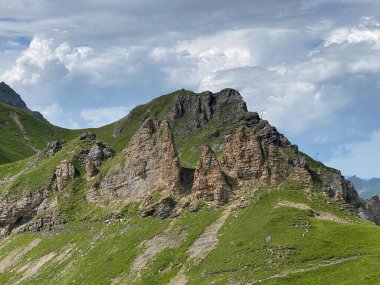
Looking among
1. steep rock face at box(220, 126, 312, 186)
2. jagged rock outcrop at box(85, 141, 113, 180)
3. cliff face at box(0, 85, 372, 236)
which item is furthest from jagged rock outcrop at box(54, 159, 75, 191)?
steep rock face at box(220, 126, 312, 186)

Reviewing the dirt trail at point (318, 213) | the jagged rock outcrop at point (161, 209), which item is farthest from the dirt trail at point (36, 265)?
the dirt trail at point (318, 213)

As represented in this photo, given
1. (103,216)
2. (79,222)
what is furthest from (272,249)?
(79,222)

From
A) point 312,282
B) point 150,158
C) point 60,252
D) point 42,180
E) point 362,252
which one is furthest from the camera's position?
point 42,180

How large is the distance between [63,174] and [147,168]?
34946 millimetres

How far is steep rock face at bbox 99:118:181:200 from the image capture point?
117250 mm

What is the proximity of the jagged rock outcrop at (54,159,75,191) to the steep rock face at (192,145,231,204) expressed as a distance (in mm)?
48180

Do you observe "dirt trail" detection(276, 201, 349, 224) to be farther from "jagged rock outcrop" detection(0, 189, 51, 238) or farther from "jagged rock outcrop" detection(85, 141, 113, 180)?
"jagged rock outcrop" detection(0, 189, 51, 238)

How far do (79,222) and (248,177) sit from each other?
43325mm

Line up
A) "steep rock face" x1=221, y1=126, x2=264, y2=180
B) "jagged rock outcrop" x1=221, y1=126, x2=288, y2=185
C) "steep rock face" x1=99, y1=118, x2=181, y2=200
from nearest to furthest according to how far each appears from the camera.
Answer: "jagged rock outcrop" x1=221, y1=126, x2=288, y2=185, "steep rock face" x1=221, y1=126, x2=264, y2=180, "steep rock face" x1=99, y1=118, x2=181, y2=200

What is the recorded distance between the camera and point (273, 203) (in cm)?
10000

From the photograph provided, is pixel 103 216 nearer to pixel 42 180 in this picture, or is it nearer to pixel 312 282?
pixel 42 180

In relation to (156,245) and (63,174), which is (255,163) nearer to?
(156,245)

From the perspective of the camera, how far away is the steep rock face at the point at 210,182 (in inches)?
4257

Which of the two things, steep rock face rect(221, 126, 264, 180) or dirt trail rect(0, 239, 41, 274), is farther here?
dirt trail rect(0, 239, 41, 274)
